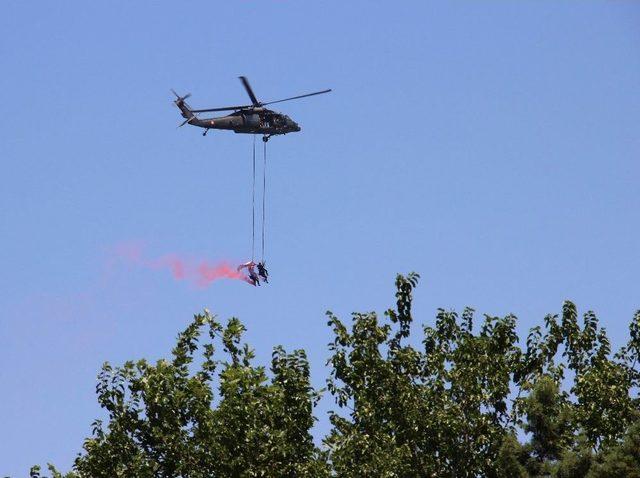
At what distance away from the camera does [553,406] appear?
6512 centimetres

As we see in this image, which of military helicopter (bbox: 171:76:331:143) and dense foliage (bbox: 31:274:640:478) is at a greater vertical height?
military helicopter (bbox: 171:76:331:143)

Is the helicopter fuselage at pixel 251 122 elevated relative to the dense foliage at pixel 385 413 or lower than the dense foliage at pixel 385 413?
elevated

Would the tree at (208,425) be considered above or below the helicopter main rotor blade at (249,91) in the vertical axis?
below

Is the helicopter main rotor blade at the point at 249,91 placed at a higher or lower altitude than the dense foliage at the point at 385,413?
higher

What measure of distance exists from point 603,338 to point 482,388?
602cm

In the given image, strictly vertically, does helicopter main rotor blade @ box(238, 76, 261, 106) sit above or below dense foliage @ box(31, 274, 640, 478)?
above

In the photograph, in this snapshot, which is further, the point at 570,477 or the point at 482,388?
the point at 482,388

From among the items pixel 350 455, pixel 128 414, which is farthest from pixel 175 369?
pixel 350 455

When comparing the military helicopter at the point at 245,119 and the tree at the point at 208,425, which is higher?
the military helicopter at the point at 245,119

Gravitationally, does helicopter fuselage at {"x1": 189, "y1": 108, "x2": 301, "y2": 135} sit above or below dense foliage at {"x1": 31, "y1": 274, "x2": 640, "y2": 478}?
above

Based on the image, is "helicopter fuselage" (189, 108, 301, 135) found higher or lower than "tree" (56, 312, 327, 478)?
higher

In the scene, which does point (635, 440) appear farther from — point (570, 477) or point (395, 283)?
point (395, 283)

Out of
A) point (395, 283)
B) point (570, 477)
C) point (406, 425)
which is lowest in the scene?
point (570, 477)

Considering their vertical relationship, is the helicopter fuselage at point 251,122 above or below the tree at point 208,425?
above
